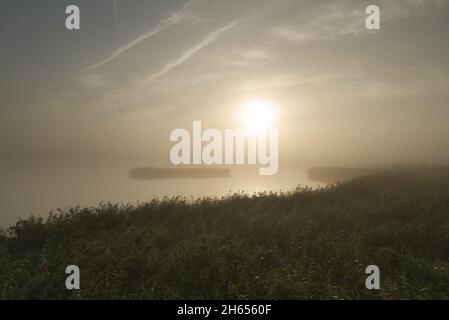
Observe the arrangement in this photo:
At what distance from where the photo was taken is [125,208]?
544 inches

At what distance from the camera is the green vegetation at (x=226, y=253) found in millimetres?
7492

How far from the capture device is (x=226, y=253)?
8.94 m

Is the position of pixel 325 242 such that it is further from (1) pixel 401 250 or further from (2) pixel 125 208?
(2) pixel 125 208

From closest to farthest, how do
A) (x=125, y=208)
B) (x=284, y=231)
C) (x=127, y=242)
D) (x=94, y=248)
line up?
(x=94, y=248) < (x=127, y=242) < (x=284, y=231) < (x=125, y=208)

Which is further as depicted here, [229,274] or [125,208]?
[125,208]

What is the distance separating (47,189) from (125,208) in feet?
73.8

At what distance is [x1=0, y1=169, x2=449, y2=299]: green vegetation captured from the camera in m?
7.49
